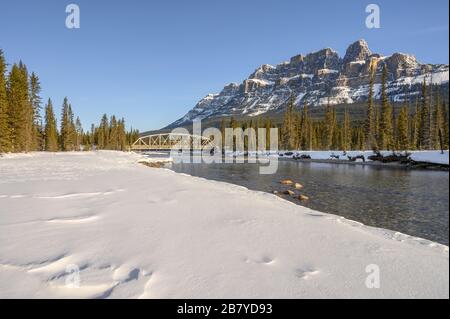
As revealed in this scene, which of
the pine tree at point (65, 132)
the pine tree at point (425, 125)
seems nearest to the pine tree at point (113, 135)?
the pine tree at point (65, 132)

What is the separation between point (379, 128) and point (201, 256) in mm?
72424

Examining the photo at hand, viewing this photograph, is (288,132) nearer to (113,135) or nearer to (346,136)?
(346,136)

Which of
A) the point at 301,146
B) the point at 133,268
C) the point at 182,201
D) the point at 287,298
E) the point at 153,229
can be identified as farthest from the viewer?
the point at 301,146

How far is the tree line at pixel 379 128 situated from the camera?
6305cm

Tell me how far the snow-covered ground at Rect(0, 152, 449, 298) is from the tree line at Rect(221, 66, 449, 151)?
183 feet

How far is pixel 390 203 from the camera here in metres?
15.8

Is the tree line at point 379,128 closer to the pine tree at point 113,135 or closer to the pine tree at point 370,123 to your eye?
the pine tree at point 370,123

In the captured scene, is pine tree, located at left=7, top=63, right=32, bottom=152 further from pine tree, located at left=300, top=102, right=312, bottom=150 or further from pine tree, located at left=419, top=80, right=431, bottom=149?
pine tree, located at left=419, top=80, right=431, bottom=149

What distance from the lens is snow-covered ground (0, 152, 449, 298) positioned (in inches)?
161

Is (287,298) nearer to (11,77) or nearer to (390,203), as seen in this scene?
(390,203)

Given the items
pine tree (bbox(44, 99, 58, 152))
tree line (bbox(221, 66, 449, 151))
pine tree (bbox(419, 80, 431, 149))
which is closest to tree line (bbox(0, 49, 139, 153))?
pine tree (bbox(44, 99, 58, 152))
